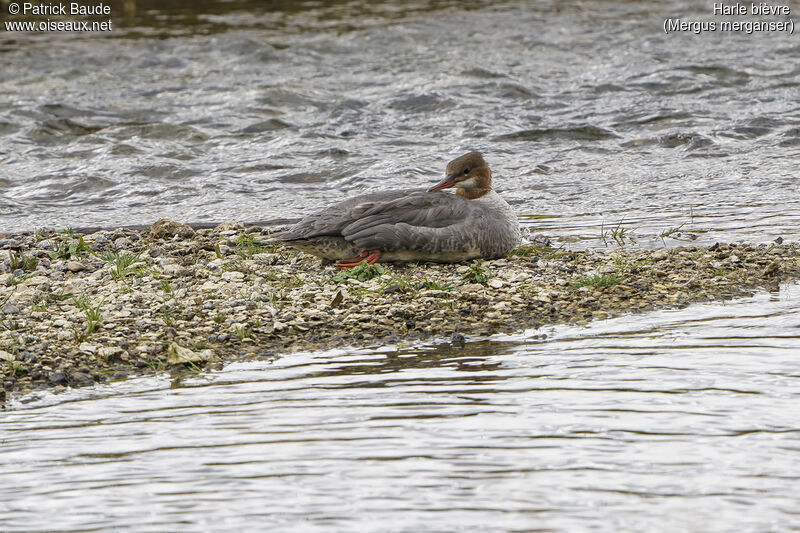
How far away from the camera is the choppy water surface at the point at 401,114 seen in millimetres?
12867

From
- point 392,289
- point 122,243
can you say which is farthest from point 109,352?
point 122,243

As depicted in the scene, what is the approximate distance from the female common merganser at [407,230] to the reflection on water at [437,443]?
2.08 meters

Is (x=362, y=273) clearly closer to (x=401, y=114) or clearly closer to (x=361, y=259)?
(x=361, y=259)

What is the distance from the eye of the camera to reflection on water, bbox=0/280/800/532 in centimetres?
464

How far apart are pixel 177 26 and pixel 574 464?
20758mm

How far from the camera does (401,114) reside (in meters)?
17.2

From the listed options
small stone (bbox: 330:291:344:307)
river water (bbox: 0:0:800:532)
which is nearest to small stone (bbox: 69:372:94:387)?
river water (bbox: 0:0:800:532)

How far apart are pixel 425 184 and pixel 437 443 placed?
27.7 ft

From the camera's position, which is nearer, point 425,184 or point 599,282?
point 599,282

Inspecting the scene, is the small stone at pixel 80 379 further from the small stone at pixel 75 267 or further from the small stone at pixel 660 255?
the small stone at pixel 660 255

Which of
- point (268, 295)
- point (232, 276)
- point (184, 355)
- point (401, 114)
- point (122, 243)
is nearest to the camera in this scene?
point (184, 355)

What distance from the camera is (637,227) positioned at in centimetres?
1091

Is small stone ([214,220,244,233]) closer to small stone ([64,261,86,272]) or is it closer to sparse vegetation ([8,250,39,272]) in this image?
small stone ([64,261,86,272])

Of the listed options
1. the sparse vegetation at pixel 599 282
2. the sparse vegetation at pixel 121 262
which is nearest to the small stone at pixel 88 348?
the sparse vegetation at pixel 121 262
